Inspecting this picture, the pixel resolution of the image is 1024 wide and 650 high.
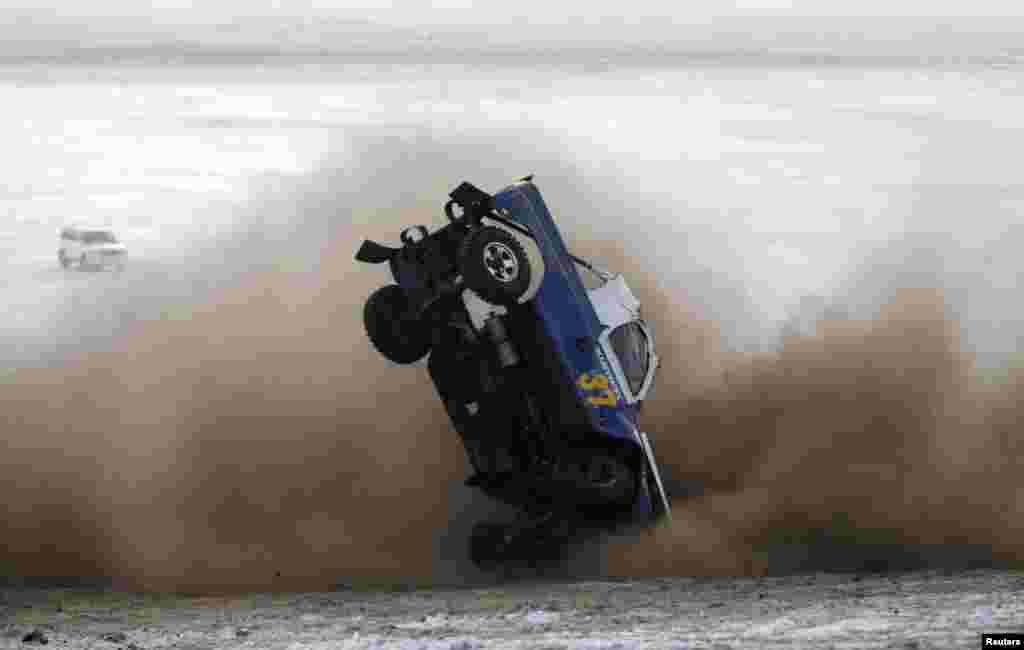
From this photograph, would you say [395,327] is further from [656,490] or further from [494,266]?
[656,490]

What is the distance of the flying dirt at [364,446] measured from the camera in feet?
46.8

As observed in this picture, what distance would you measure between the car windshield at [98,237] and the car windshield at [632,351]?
18.5 m

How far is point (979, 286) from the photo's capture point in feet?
91.8

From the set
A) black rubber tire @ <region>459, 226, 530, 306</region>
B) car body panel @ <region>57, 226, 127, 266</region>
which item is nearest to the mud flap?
black rubber tire @ <region>459, 226, 530, 306</region>

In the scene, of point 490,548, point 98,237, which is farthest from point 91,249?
point 490,548

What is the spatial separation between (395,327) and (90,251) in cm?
1819

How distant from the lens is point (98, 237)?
100 ft

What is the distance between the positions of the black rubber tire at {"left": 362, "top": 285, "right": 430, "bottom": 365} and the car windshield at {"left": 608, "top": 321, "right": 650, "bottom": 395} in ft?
5.57

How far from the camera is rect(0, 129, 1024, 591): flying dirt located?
46.8 feet

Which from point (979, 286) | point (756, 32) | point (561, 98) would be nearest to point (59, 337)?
point (979, 286)

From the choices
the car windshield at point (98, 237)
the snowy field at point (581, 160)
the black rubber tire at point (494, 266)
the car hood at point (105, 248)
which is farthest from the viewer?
the car windshield at point (98, 237)

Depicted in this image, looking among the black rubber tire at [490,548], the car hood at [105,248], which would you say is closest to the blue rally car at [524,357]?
the black rubber tire at [490,548]

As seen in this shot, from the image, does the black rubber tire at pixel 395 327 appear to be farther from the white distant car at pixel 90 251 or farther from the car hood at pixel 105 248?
the car hood at pixel 105 248

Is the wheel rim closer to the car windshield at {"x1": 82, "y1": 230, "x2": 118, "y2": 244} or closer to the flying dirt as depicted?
the flying dirt
